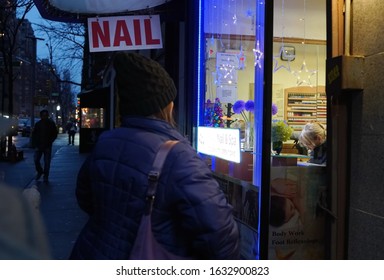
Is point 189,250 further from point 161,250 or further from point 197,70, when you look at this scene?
point 197,70

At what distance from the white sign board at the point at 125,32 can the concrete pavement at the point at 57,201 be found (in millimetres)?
2551

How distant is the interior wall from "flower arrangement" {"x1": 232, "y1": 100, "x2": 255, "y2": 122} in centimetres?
146

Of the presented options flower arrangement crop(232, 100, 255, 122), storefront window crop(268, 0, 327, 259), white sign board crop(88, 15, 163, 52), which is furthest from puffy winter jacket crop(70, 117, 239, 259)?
white sign board crop(88, 15, 163, 52)

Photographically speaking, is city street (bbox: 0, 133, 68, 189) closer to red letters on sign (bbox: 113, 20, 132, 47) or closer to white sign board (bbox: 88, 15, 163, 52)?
white sign board (bbox: 88, 15, 163, 52)

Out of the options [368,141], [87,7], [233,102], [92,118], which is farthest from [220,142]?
[92,118]

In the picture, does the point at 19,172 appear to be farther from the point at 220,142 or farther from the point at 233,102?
the point at 220,142

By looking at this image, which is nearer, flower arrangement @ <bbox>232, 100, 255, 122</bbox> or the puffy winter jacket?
the puffy winter jacket

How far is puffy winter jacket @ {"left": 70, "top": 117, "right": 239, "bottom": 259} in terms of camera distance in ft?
5.34

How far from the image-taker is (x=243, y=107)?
16.3 feet

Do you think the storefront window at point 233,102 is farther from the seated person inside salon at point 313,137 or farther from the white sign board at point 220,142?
the seated person inside salon at point 313,137

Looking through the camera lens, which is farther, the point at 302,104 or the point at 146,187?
the point at 302,104

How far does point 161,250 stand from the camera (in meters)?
1.65

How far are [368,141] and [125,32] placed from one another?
15.3ft

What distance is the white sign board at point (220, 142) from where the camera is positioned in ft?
14.7
